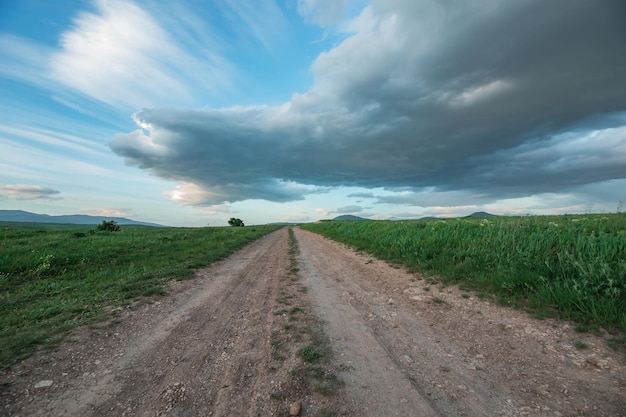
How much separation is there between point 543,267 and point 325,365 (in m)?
6.04

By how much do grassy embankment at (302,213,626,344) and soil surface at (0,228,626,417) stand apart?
0.64 meters

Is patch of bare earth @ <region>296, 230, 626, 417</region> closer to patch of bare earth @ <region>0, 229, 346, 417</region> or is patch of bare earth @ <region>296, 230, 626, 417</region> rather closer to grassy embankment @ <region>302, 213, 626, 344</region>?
grassy embankment @ <region>302, 213, 626, 344</region>

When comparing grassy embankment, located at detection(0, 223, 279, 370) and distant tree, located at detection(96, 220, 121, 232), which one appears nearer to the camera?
grassy embankment, located at detection(0, 223, 279, 370)

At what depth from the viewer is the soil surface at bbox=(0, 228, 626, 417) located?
3.10 metres

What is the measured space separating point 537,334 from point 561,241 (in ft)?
12.5

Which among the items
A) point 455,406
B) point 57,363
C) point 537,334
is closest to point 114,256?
point 57,363

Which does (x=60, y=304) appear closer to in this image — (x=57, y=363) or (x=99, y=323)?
(x=99, y=323)

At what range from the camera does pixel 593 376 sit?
3.54 meters

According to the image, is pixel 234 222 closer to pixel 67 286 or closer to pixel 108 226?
pixel 108 226

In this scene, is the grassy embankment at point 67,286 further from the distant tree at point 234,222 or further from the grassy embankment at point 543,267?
the distant tree at point 234,222

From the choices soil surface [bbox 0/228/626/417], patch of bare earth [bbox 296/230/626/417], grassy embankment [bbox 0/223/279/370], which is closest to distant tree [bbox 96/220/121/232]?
grassy embankment [bbox 0/223/279/370]

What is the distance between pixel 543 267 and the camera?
21.3 ft

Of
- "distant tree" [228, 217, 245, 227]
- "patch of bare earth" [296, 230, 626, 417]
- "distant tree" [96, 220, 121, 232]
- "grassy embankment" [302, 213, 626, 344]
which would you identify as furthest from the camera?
"distant tree" [228, 217, 245, 227]

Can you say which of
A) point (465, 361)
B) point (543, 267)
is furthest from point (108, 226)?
point (543, 267)
